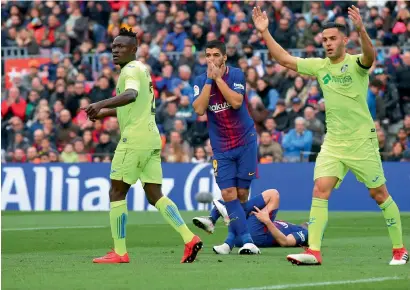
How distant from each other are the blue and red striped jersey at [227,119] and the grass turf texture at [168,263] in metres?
1.28

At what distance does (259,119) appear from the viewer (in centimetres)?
2495

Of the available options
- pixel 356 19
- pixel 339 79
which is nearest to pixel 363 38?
pixel 356 19

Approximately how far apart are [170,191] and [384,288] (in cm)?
1561

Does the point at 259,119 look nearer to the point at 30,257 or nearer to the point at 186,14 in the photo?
the point at 186,14

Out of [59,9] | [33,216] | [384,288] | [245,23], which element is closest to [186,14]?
[245,23]

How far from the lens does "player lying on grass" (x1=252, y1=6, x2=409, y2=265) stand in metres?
11.0

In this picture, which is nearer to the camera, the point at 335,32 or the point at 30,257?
the point at 335,32

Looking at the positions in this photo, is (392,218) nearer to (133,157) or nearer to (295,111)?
(133,157)

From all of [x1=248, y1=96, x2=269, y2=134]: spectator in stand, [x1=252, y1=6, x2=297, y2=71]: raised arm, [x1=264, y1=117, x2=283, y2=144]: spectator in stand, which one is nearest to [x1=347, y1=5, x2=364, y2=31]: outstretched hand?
[x1=252, y1=6, x2=297, y2=71]: raised arm

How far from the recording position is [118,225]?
11.4 m

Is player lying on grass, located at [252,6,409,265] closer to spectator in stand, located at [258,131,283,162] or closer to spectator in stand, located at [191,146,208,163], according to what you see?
spectator in stand, located at [258,131,283,162]

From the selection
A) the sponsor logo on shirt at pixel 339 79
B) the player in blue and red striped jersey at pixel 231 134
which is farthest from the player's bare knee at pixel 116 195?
the sponsor logo on shirt at pixel 339 79

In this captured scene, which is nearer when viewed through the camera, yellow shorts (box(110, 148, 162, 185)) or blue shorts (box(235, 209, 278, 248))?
yellow shorts (box(110, 148, 162, 185))

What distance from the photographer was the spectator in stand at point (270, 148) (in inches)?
947
